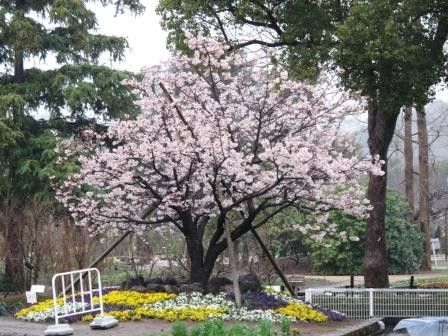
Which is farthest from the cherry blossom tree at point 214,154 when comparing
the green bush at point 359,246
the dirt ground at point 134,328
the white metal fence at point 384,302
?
the green bush at point 359,246

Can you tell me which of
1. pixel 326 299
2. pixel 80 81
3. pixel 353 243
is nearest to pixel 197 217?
pixel 326 299

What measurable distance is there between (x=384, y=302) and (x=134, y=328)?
5270 millimetres

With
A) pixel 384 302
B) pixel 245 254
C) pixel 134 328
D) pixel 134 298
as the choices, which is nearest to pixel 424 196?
pixel 245 254

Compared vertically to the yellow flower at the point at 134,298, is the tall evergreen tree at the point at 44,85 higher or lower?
higher

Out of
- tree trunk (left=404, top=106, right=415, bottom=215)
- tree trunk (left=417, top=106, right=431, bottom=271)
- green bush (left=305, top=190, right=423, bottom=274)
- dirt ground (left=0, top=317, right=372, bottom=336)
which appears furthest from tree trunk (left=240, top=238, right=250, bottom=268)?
dirt ground (left=0, top=317, right=372, bottom=336)

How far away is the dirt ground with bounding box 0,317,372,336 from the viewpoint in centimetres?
1013

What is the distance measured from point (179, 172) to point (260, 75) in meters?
2.68

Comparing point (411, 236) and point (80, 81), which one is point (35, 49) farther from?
point (411, 236)

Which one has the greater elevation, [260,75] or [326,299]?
[260,75]

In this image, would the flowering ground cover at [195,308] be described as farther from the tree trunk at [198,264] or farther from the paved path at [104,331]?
the tree trunk at [198,264]

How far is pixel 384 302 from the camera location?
1325cm

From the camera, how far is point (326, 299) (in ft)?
43.8

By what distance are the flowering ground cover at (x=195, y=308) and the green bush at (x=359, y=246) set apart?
1409 centimetres

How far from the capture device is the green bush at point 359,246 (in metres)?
26.8
